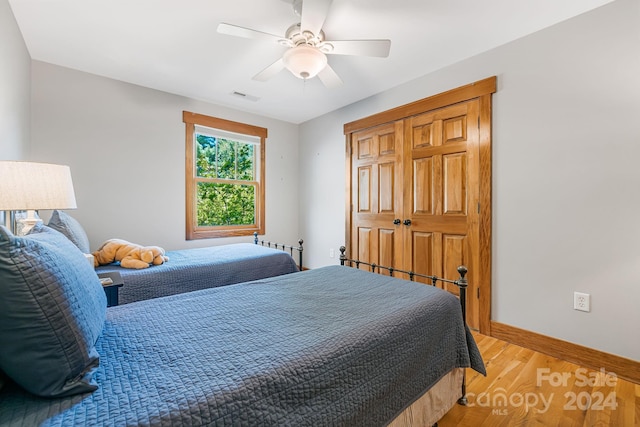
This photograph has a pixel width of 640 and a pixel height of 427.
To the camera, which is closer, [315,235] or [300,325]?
[300,325]

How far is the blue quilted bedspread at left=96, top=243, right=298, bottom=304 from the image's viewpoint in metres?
2.01

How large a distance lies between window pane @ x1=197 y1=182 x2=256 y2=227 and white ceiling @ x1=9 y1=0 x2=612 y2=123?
1.28 meters

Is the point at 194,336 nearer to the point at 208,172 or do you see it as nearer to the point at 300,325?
the point at 300,325

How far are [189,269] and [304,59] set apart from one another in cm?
182

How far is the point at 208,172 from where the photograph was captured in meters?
3.71

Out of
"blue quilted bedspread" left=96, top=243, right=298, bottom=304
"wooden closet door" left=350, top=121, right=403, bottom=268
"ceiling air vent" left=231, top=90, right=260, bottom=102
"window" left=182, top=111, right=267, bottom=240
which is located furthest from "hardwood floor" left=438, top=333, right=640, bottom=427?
"ceiling air vent" left=231, top=90, right=260, bottom=102

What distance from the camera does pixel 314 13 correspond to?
1.67 m

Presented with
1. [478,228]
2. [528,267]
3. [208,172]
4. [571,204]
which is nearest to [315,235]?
[208,172]

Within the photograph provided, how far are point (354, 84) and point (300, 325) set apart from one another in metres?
2.78

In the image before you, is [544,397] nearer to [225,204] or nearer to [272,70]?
[272,70]

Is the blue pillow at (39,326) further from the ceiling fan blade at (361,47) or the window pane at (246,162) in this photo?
the window pane at (246,162)

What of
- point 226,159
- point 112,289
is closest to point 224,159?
point 226,159

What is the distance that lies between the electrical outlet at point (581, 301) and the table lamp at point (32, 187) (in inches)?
134

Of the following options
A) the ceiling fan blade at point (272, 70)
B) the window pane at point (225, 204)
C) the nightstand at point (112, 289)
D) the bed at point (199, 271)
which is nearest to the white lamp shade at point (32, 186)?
the nightstand at point (112, 289)
